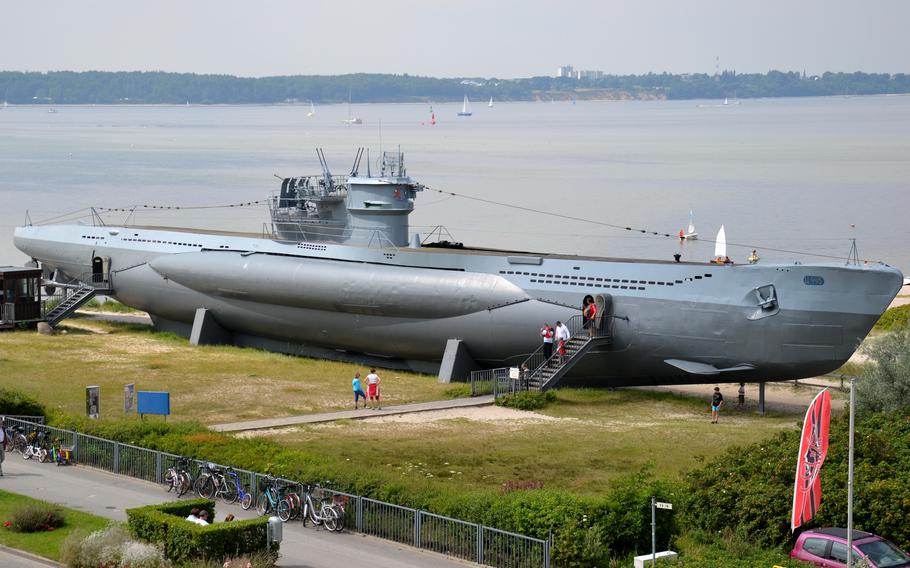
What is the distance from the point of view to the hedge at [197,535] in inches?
766

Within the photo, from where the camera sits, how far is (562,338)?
120 feet

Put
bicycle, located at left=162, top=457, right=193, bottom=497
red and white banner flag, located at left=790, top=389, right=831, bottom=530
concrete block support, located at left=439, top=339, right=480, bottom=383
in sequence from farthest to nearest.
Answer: concrete block support, located at left=439, top=339, right=480, bottom=383
bicycle, located at left=162, top=457, right=193, bottom=497
red and white banner flag, located at left=790, top=389, right=831, bottom=530

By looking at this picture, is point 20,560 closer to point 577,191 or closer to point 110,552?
point 110,552

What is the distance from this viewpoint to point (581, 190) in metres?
133

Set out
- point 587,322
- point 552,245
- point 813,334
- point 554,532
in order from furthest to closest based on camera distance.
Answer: point 552,245 < point 587,322 < point 813,334 < point 554,532

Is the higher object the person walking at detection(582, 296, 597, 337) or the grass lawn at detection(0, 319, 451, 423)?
the person walking at detection(582, 296, 597, 337)

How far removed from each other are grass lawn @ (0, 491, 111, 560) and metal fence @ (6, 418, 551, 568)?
8.72ft

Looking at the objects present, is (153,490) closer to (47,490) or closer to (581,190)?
(47,490)

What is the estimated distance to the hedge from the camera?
766 inches

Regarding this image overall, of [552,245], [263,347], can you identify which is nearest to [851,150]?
[552,245]

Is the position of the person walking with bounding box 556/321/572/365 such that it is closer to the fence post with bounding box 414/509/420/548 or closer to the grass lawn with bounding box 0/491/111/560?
the fence post with bounding box 414/509/420/548

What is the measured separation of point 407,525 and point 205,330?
26.9m

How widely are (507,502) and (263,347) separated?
26855 mm

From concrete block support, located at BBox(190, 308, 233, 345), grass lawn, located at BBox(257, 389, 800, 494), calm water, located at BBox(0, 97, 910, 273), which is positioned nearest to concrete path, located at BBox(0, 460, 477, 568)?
grass lawn, located at BBox(257, 389, 800, 494)
